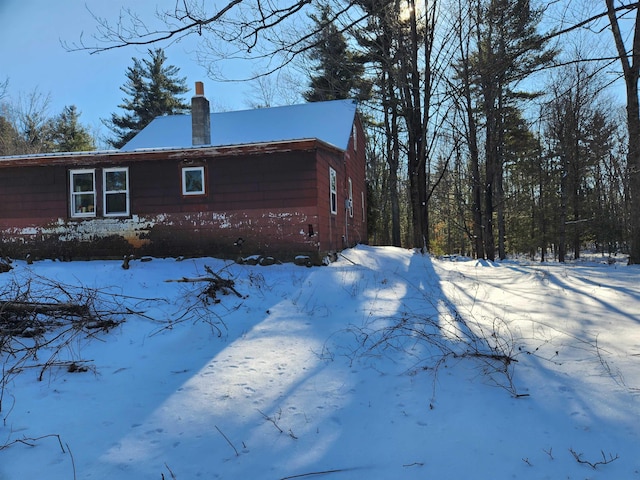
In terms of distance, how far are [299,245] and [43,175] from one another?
832cm

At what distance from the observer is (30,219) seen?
12047mm

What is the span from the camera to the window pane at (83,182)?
38.8 feet

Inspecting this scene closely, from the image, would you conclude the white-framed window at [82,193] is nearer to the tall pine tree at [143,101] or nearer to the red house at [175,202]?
the red house at [175,202]

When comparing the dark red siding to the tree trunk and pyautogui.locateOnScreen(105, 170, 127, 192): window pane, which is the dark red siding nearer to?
pyautogui.locateOnScreen(105, 170, 127, 192): window pane

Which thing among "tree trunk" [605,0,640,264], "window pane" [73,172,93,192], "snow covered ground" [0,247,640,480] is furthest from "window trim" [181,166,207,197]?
"tree trunk" [605,0,640,264]

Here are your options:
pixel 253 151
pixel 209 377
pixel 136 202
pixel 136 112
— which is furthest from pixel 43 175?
pixel 136 112

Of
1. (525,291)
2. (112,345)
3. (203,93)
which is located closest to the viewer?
(112,345)

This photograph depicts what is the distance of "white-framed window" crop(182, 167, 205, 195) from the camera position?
11.3 m

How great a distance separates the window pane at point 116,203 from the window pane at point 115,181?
20 centimetres

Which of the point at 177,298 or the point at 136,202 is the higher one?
the point at 136,202

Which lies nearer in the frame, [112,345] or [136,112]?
[112,345]

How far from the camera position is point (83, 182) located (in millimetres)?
11883

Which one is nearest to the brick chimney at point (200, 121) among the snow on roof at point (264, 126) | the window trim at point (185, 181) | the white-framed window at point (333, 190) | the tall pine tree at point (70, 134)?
the snow on roof at point (264, 126)

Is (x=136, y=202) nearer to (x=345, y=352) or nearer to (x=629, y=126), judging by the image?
(x=345, y=352)
